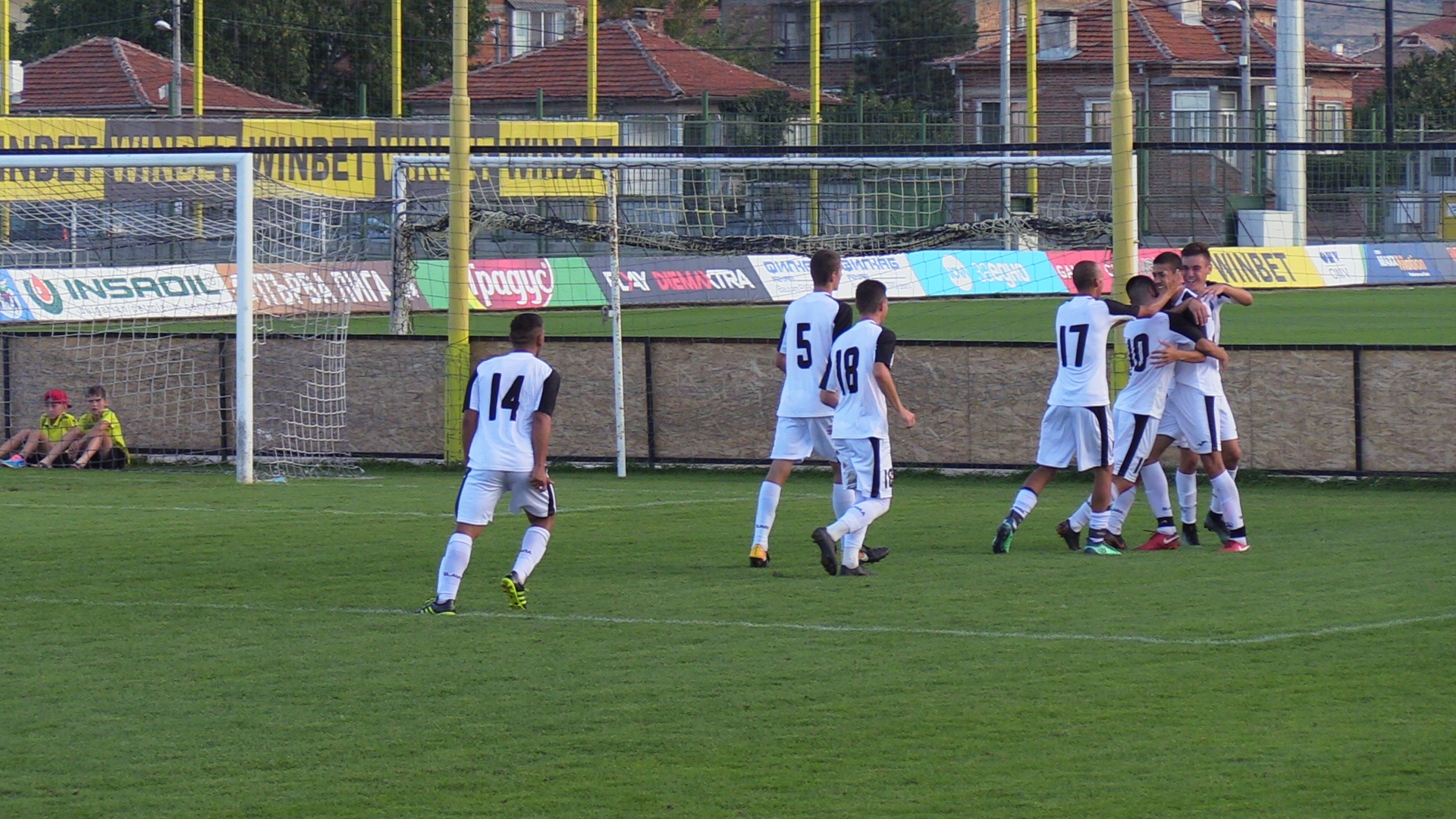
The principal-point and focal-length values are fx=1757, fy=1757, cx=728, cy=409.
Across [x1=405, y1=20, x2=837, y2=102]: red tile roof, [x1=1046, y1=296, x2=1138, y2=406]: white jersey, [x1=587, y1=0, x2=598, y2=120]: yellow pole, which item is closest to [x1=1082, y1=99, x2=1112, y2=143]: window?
[x1=405, y1=20, x2=837, y2=102]: red tile roof

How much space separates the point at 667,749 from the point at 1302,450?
10397 millimetres

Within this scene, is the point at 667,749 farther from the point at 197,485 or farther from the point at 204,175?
the point at 204,175

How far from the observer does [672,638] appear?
827 cm

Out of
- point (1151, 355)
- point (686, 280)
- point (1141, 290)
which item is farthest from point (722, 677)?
point (686, 280)

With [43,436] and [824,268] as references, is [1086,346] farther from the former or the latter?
[43,436]

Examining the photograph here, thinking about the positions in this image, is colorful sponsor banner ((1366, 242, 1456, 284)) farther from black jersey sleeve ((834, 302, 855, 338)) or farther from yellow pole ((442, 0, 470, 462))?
black jersey sleeve ((834, 302, 855, 338))

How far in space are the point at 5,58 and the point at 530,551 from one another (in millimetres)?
33621

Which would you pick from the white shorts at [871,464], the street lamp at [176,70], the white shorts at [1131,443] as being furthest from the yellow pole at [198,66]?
the white shorts at [871,464]

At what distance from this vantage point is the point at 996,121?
198ft

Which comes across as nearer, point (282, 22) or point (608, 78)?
point (282, 22)

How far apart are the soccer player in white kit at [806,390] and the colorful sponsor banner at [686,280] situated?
2371cm

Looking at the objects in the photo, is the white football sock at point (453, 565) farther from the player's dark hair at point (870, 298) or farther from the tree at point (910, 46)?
the tree at point (910, 46)

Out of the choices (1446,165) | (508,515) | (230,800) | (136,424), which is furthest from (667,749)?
(1446,165)

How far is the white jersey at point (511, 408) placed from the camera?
8.80 m
